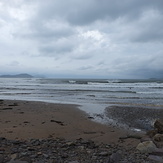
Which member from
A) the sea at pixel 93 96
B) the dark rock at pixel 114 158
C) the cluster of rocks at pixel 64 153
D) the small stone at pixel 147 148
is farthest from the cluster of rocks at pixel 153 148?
the sea at pixel 93 96

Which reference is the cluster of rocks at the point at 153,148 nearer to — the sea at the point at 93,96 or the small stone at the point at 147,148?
the small stone at the point at 147,148

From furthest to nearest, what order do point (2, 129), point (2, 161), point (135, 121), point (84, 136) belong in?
1. point (135, 121)
2. point (2, 129)
3. point (84, 136)
4. point (2, 161)

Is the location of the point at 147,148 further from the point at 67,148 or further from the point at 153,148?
the point at 67,148

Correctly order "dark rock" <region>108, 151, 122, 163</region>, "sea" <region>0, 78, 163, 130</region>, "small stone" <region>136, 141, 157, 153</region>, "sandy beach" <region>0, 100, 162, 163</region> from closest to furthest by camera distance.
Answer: "dark rock" <region>108, 151, 122, 163</region> < "sandy beach" <region>0, 100, 162, 163</region> < "small stone" <region>136, 141, 157, 153</region> < "sea" <region>0, 78, 163, 130</region>

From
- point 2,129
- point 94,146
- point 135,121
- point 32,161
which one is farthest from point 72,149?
point 135,121

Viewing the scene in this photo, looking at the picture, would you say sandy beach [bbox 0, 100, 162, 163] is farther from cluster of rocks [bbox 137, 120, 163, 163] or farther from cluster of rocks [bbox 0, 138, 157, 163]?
cluster of rocks [bbox 137, 120, 163, 163]

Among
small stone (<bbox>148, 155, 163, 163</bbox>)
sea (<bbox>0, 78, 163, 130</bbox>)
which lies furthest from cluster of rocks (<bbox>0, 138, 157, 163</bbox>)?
sea (<bbox>0, 78, 163, 130</bbox>)

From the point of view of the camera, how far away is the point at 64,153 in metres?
4.83

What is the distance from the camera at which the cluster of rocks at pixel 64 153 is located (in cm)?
439

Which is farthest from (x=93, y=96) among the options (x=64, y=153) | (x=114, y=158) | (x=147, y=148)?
(x=114, y=158)

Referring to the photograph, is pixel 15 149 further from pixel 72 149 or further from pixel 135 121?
pixel 135 121

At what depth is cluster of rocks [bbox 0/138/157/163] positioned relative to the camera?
4.39m

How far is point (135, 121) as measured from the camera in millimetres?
10195

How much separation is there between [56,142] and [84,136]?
4.89 ft
